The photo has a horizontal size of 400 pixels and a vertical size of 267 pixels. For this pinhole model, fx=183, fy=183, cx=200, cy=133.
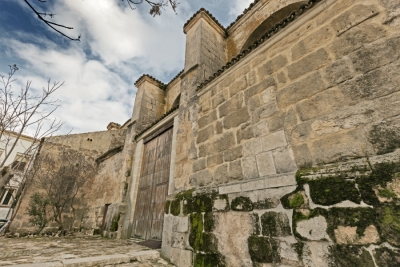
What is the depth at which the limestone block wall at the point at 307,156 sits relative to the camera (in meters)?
1.44

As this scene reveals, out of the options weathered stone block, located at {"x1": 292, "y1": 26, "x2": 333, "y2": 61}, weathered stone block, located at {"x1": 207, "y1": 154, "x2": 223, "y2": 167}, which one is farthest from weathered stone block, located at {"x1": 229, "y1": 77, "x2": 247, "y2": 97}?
weathered stone block, located at {"x1": 207, "y1": 154, "x2": 223, "y2": 167}

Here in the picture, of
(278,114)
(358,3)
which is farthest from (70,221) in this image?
(358,3)

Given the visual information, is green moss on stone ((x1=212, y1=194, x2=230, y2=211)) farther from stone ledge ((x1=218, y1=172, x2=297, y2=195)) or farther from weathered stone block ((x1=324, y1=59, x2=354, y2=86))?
weathered stone block ((x1=324, y1=59, x2=354, y2=86))

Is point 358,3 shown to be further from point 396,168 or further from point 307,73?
point 396,168

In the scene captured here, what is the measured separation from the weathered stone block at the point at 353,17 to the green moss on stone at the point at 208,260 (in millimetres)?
2948

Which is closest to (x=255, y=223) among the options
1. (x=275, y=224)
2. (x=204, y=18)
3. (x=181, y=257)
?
(x=275, y=224)

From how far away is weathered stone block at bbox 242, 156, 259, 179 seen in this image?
7.64 feet

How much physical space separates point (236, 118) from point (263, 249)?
1.70 metres

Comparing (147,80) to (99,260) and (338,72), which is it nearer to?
(99,260)

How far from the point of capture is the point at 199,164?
10.5ft

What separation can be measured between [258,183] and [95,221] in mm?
7244

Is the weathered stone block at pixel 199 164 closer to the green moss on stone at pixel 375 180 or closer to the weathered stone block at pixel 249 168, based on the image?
the weathered stone block at pixel 249 168

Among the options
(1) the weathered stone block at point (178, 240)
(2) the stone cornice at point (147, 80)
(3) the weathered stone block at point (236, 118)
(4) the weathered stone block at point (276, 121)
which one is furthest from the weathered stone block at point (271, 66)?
(2) the stone cornice at point (147, 80)

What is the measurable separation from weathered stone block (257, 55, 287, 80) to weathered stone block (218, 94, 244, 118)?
44cm
